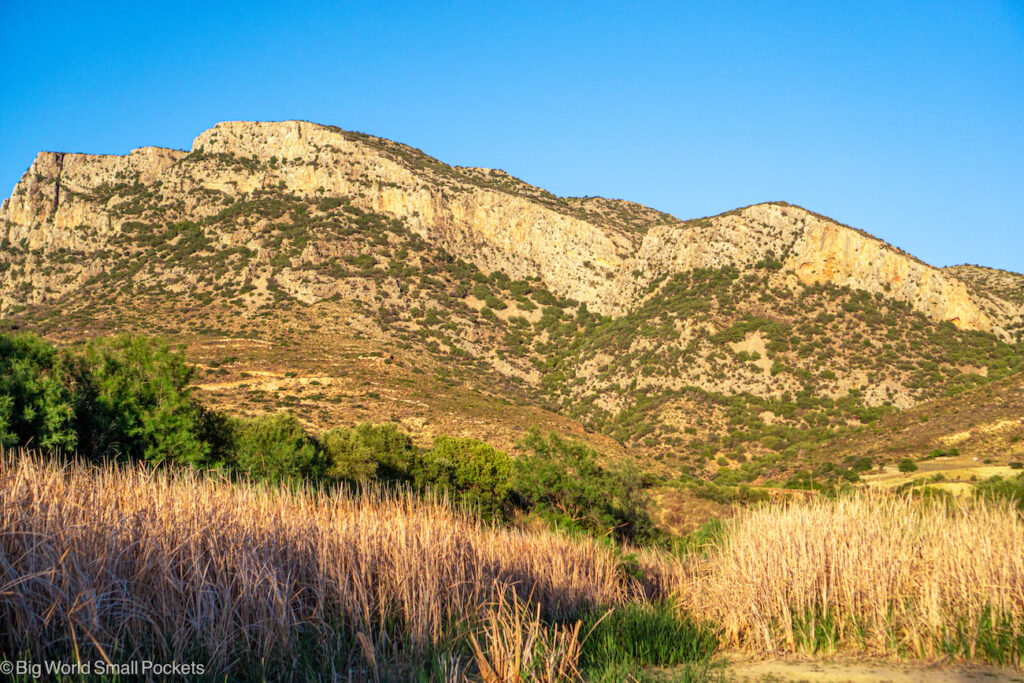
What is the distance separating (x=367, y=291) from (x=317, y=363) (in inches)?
635

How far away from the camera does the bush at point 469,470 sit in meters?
24.9

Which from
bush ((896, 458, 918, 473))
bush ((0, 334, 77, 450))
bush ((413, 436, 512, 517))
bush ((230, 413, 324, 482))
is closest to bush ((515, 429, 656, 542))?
bush ((413, 436, 512, 517))

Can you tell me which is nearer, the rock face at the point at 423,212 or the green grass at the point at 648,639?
the green grass at the point at 648,639

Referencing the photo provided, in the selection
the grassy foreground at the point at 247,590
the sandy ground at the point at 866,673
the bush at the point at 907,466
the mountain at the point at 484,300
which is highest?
the mountain at the point at 484,300

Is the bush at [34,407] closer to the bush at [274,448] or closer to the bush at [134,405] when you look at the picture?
the bush at [134,405]

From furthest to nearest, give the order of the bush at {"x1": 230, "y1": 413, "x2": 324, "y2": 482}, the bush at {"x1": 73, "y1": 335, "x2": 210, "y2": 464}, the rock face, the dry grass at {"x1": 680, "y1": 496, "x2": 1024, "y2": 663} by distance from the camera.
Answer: the rock face < the bush at {"x1": 230, "y1": 413, "x2": 324, "y2": 482} < the bush at {"x1": 73, "y1": 335, "x2": 210, "y2": 464} < the dry grass at {"x1": 680, "y1": 496, "x2": 1024, "y2": 663}

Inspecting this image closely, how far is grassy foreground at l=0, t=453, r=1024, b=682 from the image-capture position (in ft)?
13.6

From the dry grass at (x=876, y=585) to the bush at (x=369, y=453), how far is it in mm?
17768

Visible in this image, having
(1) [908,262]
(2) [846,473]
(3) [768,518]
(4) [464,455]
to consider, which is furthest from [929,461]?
(1) [908,262]

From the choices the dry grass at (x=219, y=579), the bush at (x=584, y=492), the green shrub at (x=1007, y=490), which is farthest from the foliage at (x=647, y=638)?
the bush at (x=584, y=492)

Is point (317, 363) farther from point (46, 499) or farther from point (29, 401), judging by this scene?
point (46, 499)

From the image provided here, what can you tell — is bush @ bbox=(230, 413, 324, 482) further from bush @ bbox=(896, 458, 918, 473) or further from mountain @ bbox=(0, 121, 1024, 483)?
bush @ bbox=(896, 458, 918, 473)

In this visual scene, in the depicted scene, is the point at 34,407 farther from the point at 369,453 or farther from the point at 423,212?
the point at 423,212

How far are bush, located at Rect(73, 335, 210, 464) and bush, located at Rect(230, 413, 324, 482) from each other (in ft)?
5.29
